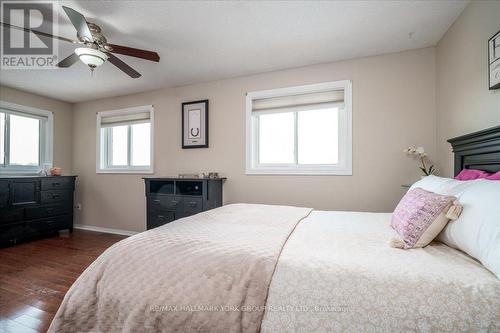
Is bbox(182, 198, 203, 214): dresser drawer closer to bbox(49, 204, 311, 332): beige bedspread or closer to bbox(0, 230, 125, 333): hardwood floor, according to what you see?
bbox(0, 230, 125, 333): hardwood floor

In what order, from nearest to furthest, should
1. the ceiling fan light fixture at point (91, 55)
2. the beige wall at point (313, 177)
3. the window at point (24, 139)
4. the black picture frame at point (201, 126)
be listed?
the ceiling fan light fixture at point (91, 55) < the beige wall at point (313, 177) < the black picture frame at point (201, 126) < the window at point (24, 139)

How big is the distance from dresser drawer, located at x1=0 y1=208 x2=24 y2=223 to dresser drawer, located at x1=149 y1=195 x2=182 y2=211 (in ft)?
6.47

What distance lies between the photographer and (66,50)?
2555 millimetres

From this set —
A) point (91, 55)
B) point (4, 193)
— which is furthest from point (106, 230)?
point (91, 55)

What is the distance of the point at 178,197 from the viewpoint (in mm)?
3188

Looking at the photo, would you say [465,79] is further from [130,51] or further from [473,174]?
[130,51]

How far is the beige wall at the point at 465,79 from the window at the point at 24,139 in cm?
582

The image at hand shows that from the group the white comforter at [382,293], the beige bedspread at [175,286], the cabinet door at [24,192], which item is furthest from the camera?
the cabinet door at [24,192]

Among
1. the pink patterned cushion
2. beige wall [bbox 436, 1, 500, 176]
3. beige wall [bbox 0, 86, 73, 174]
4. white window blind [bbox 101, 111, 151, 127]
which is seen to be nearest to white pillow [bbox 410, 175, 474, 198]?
the pink patterned cushion

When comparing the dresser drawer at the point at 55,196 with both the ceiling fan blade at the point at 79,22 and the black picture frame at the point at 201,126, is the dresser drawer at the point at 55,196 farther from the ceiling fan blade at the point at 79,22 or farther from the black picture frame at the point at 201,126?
the ceiling fan blade at the point at 79,22

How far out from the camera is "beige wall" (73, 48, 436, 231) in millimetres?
2604

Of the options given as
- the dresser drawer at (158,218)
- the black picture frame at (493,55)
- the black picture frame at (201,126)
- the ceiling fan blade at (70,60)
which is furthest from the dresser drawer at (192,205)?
the black picture frame at (493,55)

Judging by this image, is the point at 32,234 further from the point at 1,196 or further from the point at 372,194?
the point at 372,194
